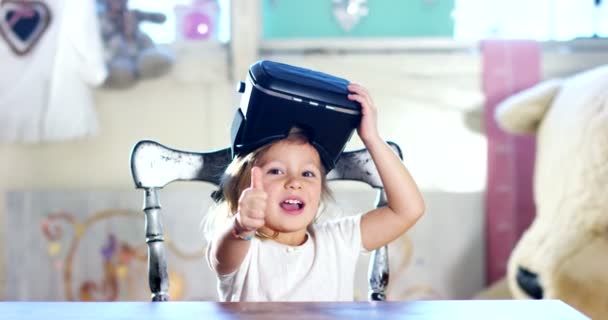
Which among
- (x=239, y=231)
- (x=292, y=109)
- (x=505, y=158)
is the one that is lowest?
(x=505, y=158)

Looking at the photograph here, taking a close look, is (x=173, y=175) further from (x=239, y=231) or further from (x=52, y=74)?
(x=52, y=74)

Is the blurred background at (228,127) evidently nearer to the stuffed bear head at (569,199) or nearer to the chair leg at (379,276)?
the stuffed bear head at (569,199)

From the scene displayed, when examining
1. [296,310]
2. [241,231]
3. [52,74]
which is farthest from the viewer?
[52,74]

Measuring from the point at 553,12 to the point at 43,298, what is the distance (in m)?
1.53

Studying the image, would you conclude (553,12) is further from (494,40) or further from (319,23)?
(319,23)

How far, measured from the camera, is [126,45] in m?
1.74

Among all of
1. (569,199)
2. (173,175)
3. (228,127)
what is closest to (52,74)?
(228,127)

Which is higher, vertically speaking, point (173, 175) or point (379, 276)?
point (173, 175)

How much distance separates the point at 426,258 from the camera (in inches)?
69.6

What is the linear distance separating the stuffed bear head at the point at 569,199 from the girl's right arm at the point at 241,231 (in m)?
0.67

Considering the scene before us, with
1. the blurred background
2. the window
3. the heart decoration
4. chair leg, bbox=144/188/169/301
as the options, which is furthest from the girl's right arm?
the window

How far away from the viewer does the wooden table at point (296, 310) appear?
61 cm

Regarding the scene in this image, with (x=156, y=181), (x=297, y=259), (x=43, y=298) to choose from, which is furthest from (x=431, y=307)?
(x=43, y=298)

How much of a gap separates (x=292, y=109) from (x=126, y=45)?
3.51 feet
